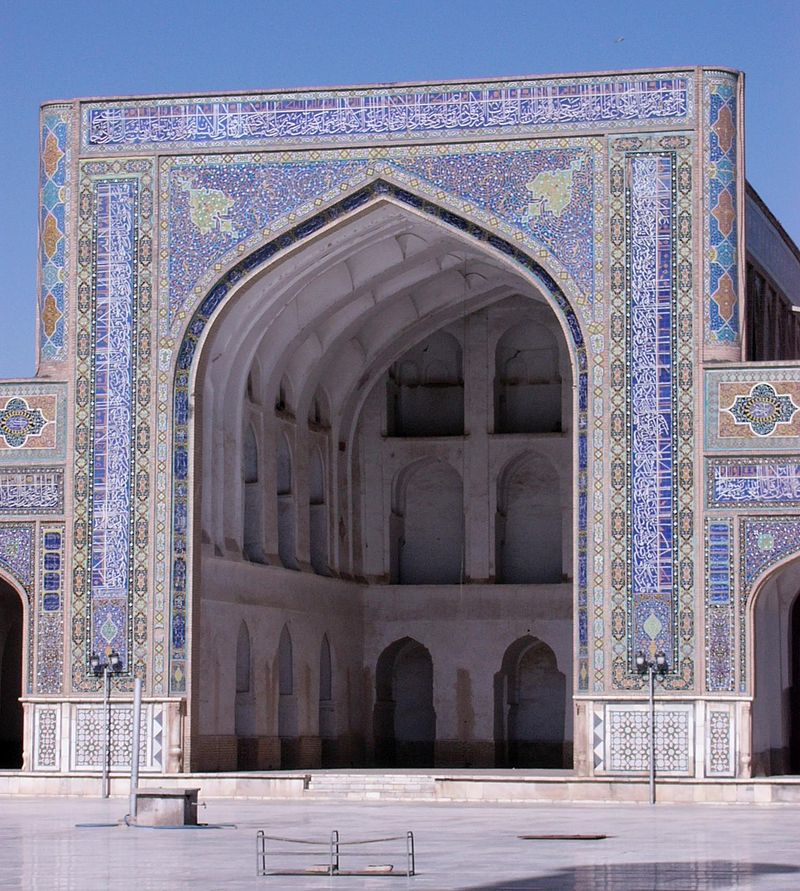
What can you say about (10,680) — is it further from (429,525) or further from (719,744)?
(719,744)

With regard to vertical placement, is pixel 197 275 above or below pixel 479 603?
above

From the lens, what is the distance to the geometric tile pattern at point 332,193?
1579 centimetres

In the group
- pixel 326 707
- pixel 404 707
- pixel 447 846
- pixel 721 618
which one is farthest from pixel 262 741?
pixel 447 846

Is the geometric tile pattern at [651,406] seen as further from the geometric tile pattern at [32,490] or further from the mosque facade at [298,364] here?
the geometric tile pattern at [32,490]

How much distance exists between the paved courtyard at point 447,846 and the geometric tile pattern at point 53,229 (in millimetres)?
3700

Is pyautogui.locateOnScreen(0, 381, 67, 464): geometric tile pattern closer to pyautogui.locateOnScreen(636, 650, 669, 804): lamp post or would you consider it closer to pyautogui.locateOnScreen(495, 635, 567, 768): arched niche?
pyautogui.locateOnScreen(636, 650, 669, 804): lamp post

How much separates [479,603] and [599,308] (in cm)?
501

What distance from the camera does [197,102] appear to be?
54.0 ft

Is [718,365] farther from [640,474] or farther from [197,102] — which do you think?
[197,102]

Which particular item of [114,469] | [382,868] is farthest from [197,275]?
[382,868]

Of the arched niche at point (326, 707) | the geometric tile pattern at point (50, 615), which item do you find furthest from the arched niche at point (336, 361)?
the geometric tile pattern at point (50, 615)

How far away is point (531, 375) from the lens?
802 inches

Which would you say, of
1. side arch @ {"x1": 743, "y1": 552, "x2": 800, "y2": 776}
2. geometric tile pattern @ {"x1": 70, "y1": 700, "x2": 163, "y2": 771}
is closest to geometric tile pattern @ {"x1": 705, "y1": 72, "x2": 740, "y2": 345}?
side arch @ {"x1": 743, "y1": 552, "x2": 800, "y2": 776}

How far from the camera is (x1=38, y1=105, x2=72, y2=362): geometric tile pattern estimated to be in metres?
16.4
